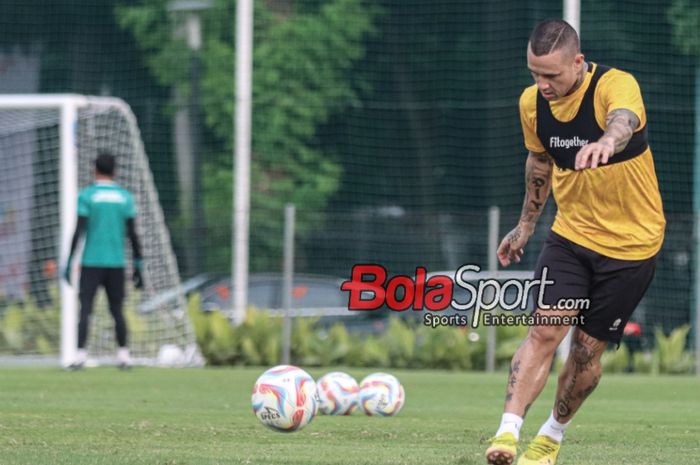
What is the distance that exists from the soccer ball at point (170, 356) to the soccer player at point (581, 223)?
1075 centimetres

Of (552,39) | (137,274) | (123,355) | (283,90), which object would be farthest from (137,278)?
(283,90)

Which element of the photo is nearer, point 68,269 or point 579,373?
point 579,373

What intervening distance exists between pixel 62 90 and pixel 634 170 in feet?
72.2

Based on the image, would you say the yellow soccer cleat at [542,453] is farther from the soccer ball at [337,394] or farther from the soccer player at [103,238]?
the soccer player at [103,238]

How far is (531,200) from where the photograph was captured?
24.6 feet

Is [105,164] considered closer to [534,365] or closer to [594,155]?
[534,365]

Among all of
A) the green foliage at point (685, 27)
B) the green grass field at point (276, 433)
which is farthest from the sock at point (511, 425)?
the green foliage at point (685, 27)

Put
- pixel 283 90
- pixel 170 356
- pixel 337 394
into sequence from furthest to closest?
pixel 283 90 < pixel 170 356 < pixel 337 394

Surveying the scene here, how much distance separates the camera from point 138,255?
1509 centimetres

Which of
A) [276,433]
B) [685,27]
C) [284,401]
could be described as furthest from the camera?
[685,27]

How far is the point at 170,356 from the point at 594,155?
12.0 meters

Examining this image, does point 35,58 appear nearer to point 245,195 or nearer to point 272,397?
point 245,195

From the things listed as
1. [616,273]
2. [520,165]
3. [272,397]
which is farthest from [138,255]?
[520,165]

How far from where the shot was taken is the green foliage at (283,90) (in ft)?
85.8
